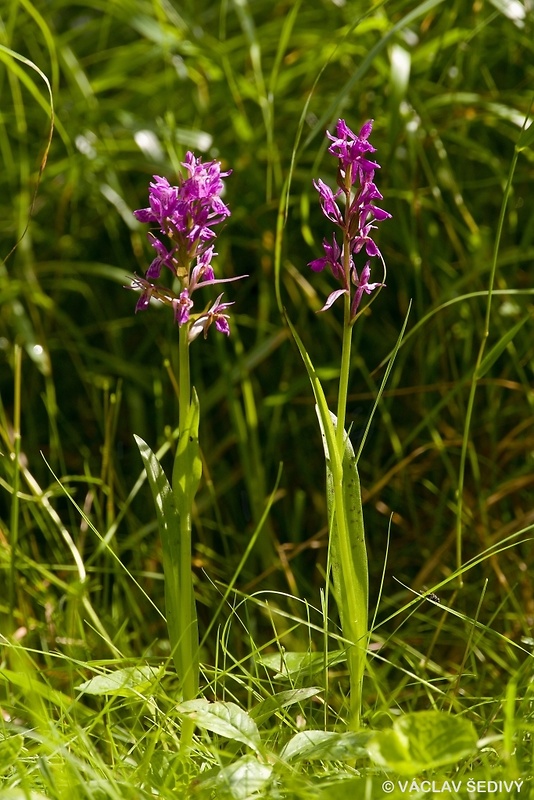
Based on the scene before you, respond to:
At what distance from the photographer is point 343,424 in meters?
0.92

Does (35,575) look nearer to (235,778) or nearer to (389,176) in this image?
(235,778)

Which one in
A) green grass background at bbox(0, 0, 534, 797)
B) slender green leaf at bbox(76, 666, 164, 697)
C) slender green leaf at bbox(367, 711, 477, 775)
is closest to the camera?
slender green leaf at bbox(367, 711, 477, 775)

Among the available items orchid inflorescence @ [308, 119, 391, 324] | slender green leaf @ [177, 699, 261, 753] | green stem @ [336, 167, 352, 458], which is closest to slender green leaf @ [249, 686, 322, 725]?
slender green leaf @ [177, 699, 261, 753]

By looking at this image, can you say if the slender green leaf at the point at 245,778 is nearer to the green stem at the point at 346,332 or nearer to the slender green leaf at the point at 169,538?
the slender green leaf at the point at 169,538

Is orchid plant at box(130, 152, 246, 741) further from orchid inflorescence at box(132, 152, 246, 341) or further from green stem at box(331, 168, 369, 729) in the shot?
green stem at box(331, 168, 369, 729)

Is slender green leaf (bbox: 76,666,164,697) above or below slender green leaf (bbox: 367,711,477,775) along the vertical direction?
below

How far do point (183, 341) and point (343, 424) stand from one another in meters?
0.18

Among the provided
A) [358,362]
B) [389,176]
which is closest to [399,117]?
[389,176]

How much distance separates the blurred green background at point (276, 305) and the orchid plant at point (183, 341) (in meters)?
0.41

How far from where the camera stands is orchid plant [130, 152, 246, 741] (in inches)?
35.9

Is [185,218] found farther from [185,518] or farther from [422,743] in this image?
[422,743]

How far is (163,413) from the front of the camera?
1754mm

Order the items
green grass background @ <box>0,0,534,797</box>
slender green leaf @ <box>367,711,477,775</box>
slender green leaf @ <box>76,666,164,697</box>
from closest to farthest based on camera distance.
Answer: slender green leaf @ <box>367,711,477,775</box> → slender green leaf @ <box>76,666,164,697</box> → green grass background @ <box>0,0,534,797</box>

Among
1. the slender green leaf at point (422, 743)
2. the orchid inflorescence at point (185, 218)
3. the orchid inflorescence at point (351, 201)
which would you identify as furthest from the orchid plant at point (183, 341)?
the slender green leaf at point (422, 743)
